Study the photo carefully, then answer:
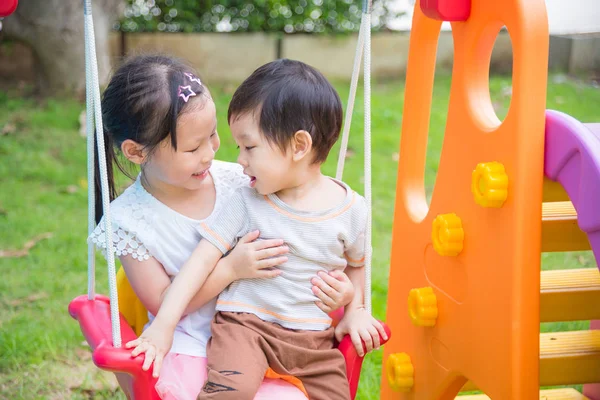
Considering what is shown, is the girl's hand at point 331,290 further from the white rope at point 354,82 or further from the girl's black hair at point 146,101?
the girl's black hair at point 146,101

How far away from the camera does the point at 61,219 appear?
13.5 feet

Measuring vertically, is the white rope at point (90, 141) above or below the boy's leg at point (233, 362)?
above

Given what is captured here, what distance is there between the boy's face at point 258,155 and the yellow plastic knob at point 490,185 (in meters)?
0.43

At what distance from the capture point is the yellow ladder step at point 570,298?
1953 millimetres

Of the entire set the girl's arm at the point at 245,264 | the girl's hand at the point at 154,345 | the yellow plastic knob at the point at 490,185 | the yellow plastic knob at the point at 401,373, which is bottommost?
the yellow plastic knob at the point at 401,373

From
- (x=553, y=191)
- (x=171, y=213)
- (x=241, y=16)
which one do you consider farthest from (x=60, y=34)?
(x=553, y=191)

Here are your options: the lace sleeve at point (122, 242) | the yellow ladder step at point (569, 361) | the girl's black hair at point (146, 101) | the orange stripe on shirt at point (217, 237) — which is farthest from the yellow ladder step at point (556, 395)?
the girl's black hair at point (146, 101)

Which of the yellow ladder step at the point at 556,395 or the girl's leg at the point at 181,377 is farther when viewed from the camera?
the yellow ladder step at the point at 556,395

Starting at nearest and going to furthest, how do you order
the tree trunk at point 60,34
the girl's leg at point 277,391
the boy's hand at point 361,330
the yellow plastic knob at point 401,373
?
the girl's leg at point 277,391, the boy's hand at point 361,330, the yellow plastic knob at point 401,373, the tree trunk at point 60,34

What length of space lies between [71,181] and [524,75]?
3397 millimetres

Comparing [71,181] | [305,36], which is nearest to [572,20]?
[305,36]

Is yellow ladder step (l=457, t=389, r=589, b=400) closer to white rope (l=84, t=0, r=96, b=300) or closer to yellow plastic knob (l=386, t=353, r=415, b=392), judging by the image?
yellow plastic knob (l=386, t=353, r=415, b=392)

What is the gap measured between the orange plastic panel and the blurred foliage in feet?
13.2

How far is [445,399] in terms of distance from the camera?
2092 mm
